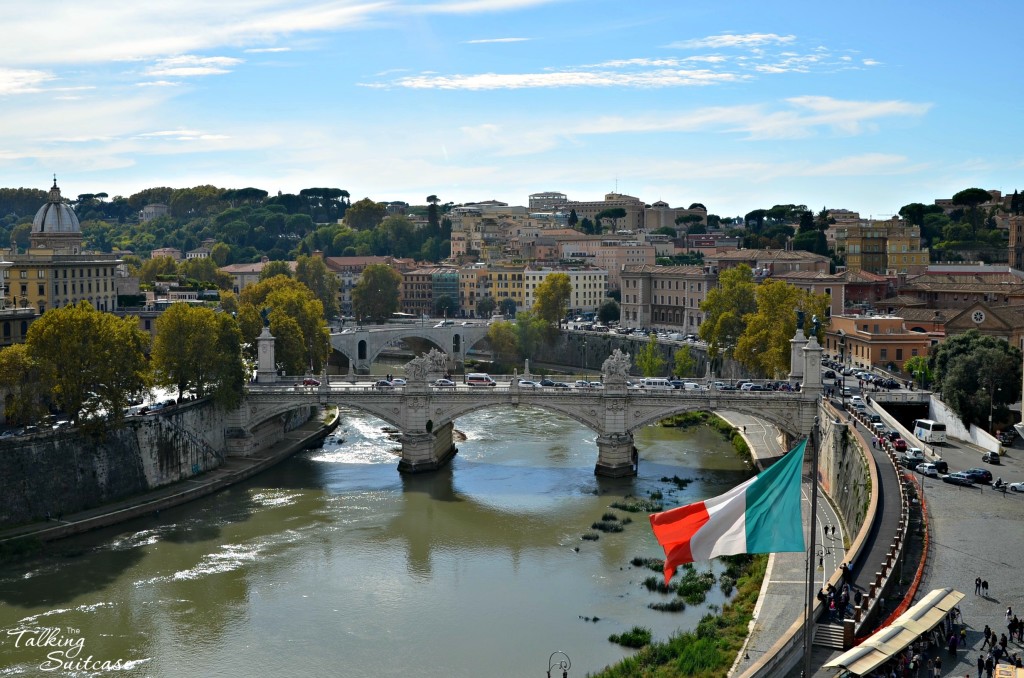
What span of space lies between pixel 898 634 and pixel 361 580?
493 inches

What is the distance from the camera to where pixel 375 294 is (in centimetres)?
7069

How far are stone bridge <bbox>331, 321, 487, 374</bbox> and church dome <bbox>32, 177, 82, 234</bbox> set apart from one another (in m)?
12.8

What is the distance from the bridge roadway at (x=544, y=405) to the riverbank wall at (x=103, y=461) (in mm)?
2412

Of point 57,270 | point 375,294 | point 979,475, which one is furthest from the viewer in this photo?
point 375,294

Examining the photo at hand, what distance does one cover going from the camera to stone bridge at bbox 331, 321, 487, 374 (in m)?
56.3

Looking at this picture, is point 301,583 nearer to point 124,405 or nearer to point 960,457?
point 124,405

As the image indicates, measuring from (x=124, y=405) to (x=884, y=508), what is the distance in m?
19.0

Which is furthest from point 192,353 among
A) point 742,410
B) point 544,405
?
point 742,410

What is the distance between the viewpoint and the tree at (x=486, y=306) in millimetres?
75750

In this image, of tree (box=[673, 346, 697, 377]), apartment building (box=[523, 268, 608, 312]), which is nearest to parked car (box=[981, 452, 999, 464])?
tree (box=[673, 346, 697, 377])

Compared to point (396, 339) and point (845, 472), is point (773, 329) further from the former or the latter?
point (396, 339)

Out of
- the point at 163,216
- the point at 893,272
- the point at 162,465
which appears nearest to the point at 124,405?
the point at 162,465

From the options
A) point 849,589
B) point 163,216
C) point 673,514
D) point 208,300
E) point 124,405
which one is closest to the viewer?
point 673,514

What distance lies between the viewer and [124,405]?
3014cm
